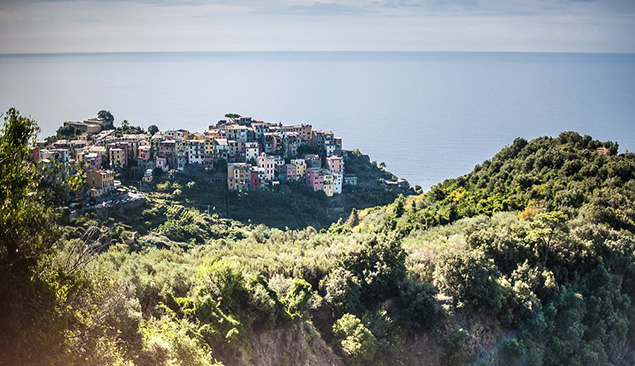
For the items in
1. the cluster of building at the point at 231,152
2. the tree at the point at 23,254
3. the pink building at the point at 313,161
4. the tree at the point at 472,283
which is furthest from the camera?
→ the pink building at the point at 313,161

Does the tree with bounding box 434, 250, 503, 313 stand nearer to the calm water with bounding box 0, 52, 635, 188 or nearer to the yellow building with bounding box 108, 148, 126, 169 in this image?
the yellow building with bounding box 108, 148, 126, 169

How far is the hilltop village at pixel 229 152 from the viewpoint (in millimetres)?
36750

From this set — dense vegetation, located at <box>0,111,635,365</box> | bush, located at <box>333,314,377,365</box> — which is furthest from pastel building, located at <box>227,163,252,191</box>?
bush, located at <box>333,314,377,365</box>

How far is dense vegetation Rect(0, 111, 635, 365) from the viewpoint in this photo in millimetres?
7457

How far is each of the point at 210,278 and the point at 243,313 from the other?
1.00 m

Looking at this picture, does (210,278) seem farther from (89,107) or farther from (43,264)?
(89,107)

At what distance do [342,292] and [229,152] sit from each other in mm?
29398

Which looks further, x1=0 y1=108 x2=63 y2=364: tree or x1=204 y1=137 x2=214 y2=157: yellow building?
x1=204 y1=137 x2=214 y2=157: yellow building

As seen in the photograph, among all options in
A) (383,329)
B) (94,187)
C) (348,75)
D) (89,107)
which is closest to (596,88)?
(348,75)

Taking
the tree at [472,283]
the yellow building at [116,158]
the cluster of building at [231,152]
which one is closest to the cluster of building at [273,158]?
the cluster of building at [231,152]

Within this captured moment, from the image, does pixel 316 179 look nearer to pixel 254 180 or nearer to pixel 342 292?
pixel 254 180

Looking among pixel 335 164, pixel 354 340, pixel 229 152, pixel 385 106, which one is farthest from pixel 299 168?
pixel 385 106

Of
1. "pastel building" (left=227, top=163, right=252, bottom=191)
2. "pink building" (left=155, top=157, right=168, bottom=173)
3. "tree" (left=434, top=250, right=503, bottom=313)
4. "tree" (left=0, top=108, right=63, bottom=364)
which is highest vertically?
"tree" (left=0, top=108, right=63, bottom=364)

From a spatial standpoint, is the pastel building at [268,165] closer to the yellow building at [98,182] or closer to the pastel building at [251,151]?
the pastel building at [251,151]
